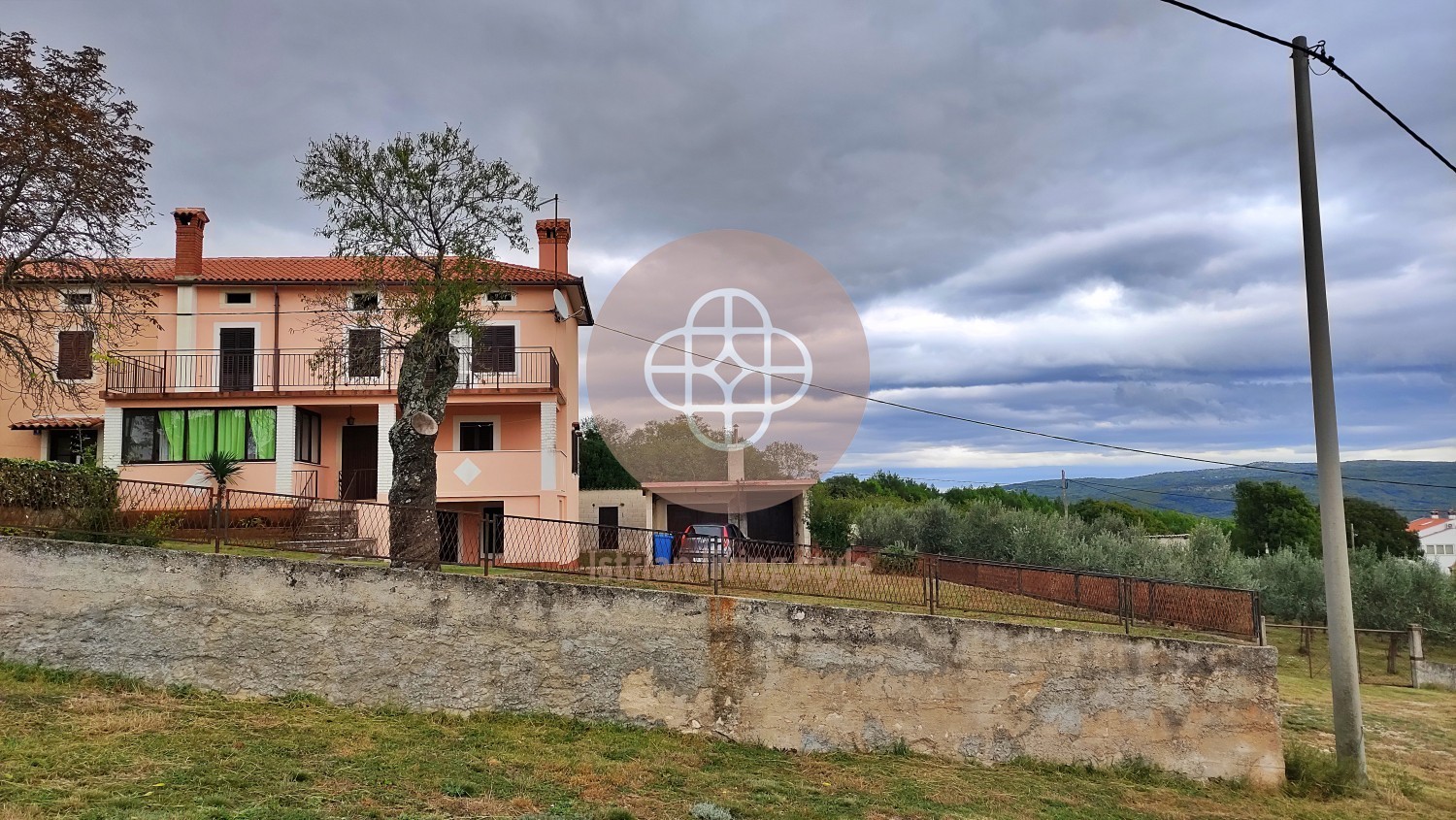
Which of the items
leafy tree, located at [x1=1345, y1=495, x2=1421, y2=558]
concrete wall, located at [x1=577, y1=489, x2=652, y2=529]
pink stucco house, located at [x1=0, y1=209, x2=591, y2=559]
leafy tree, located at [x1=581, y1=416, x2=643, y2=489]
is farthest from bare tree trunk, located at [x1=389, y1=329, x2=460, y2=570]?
leafy tree, located at [x1=1345, y1=495, x2=1421, y2=558]

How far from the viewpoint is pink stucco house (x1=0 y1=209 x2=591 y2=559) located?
19.3 metres

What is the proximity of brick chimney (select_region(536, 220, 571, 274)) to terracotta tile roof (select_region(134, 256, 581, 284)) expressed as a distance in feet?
1.51

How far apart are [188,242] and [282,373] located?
4530 millimetres

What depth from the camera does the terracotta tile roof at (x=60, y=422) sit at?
19.7 metres

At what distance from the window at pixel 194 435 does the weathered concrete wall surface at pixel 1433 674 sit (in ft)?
87.8

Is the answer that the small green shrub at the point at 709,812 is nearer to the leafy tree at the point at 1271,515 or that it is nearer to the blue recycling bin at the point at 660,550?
the blue recycling bin at the point at 660,550

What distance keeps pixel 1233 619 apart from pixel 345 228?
14.2 meters

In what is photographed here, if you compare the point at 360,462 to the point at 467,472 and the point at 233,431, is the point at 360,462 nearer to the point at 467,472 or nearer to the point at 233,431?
the point at 233,431

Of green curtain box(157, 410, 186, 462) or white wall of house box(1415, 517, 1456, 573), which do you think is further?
white wall of house box(1415, 517, 1456, 573)

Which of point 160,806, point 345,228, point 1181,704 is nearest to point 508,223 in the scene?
point 345,228

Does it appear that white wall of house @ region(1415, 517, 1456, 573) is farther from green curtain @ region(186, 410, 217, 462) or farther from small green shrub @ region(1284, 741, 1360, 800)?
green curtain @ region(186, 410, 217, 462)

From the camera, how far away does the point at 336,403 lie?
20.0 m

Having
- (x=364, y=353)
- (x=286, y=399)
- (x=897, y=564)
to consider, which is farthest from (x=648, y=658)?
(x=286, y=399)

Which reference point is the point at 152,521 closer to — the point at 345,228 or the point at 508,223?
the point at 345,228
